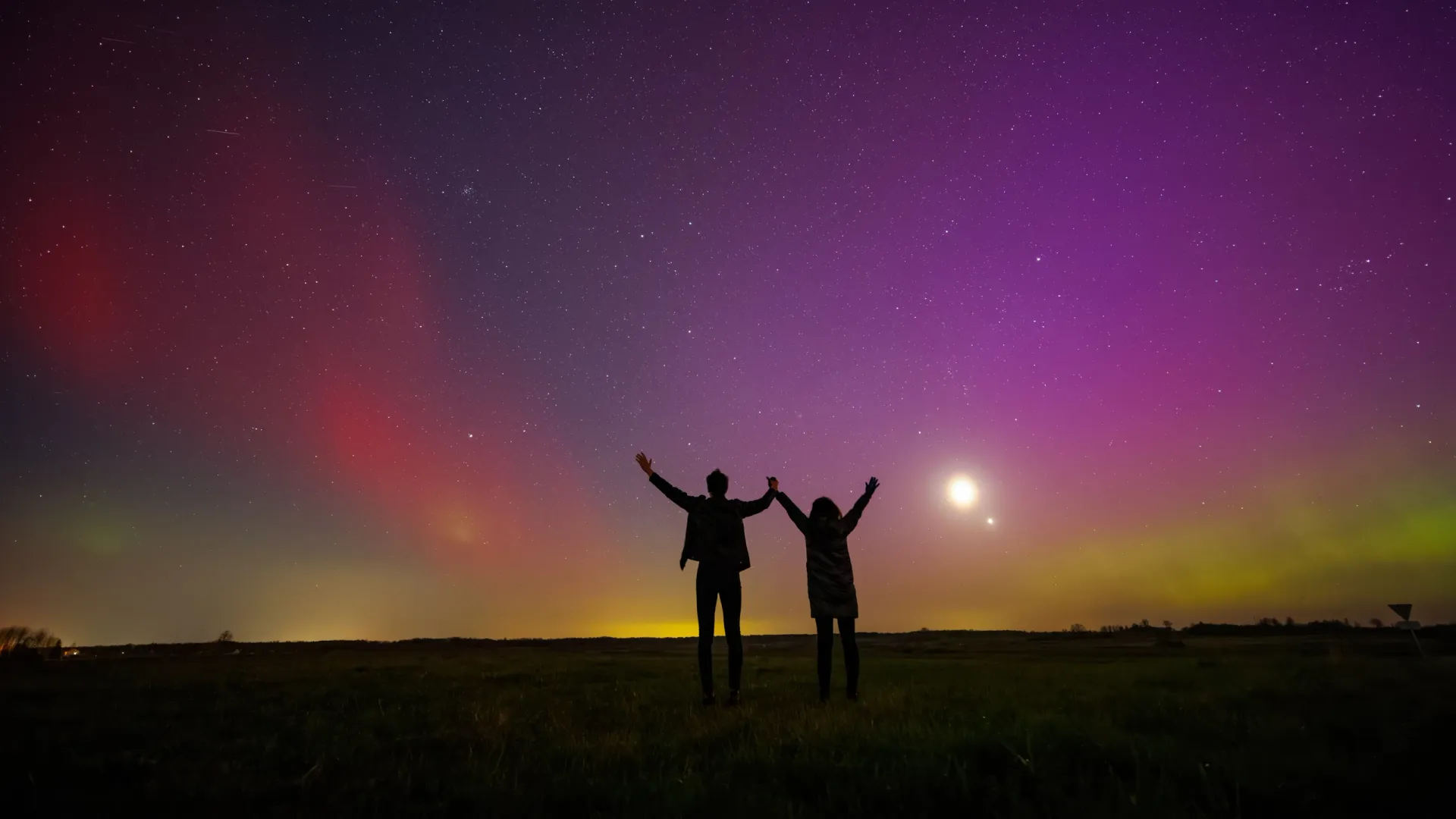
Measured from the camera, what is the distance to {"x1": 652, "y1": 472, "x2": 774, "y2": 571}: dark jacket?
296 inches

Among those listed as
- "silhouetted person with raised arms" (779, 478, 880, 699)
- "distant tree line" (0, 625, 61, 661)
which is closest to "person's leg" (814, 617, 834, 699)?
"silhouetted person with raised arms" (779, 478, 880, 699)

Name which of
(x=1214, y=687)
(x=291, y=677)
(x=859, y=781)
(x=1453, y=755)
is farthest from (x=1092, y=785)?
(x=291, y=677)

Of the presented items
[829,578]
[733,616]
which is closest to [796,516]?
[829,578]

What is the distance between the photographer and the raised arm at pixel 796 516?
8.02 m

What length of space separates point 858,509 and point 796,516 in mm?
853

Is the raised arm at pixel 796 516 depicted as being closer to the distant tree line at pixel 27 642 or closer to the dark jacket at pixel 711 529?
the dark jacket at pixel 711 529

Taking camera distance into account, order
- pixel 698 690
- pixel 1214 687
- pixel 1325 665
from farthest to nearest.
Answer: pixel 1325 665, pixel 698 690, pixel 1214 687

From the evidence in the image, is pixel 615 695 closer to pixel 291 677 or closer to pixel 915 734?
pixel 915 734

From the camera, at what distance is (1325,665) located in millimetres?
13789

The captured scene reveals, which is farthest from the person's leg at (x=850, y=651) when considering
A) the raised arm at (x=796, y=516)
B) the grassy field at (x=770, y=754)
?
the raised arm at (x=796, y=516)

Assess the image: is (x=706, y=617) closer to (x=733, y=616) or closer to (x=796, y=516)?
(x=733, y=616)

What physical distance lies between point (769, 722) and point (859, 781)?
2.33 metres

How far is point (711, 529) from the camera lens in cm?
757

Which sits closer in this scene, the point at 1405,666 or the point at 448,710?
the point at 448,710
